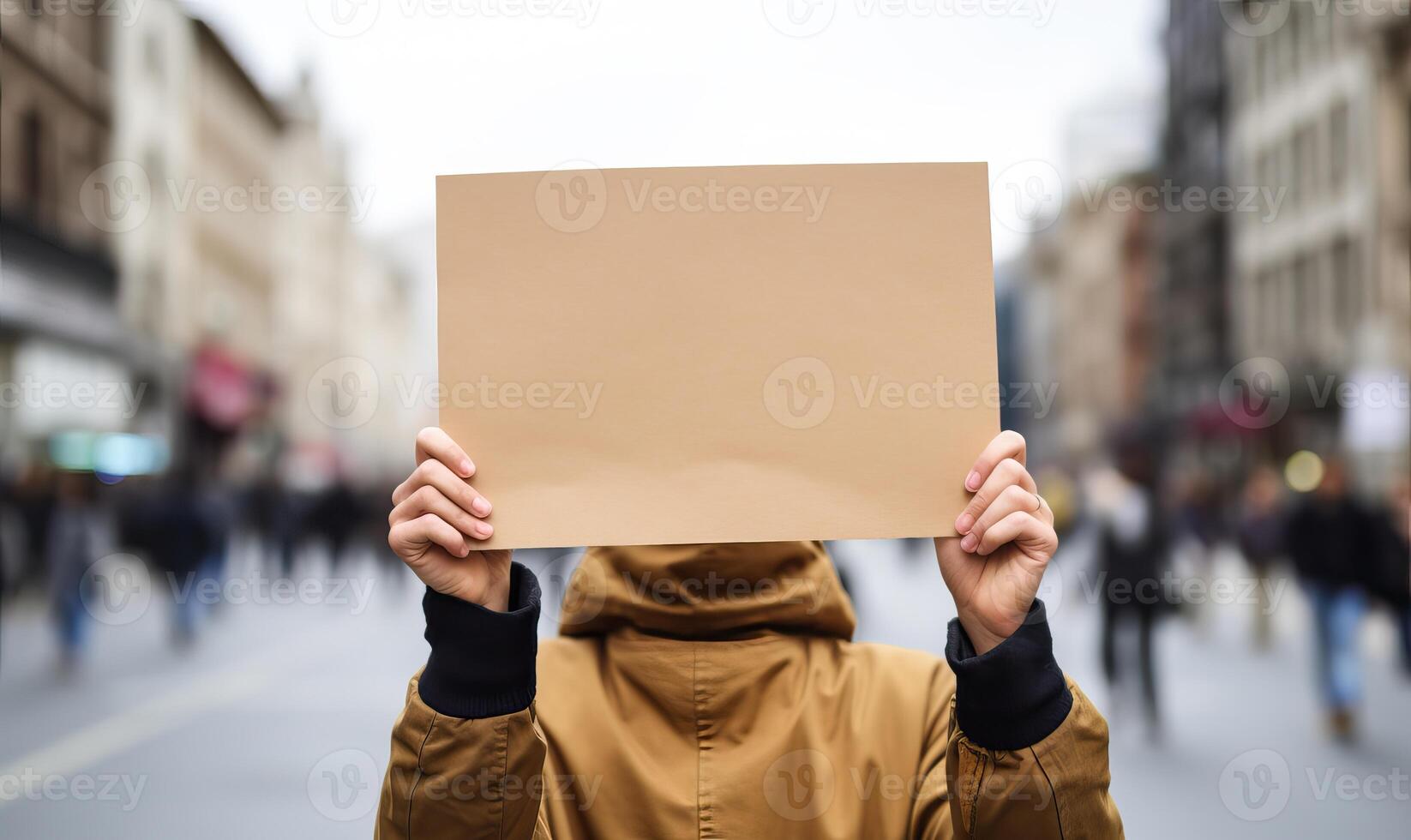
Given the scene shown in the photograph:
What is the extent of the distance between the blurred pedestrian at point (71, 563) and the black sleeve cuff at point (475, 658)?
9.85m

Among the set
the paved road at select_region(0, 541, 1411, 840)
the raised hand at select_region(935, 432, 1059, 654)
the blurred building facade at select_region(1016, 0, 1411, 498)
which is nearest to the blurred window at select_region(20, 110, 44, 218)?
the paved road at select_region(0, 541, 1411, 840)

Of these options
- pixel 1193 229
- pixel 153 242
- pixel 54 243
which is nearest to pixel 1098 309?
pixel 1193 229

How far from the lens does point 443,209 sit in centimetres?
169

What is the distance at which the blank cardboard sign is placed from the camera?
1.72 metres

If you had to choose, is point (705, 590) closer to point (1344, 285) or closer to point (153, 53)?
point (1344, 285)

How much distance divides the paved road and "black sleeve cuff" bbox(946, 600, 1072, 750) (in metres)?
4.23

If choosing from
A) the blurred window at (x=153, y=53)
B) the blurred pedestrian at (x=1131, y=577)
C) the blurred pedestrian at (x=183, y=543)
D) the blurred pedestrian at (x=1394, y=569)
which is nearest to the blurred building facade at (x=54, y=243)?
the blurred window at (x=153, y=53)

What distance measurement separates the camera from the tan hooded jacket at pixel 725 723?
1695 millimetres

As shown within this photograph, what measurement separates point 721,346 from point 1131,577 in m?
7.08

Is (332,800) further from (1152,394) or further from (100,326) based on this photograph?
(1152,394)

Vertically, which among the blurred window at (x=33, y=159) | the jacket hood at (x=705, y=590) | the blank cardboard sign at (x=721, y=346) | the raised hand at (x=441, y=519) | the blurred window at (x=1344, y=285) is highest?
the blurred window at (x=33, y=159)

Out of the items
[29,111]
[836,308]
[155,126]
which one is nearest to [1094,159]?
[155,126]

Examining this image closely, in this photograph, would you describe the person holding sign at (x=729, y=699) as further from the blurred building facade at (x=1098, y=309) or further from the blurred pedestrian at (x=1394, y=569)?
the blurred building facade at (x=1098, y=309)

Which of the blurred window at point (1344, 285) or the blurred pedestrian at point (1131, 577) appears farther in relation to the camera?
the blurred window at point (1344, 285)
